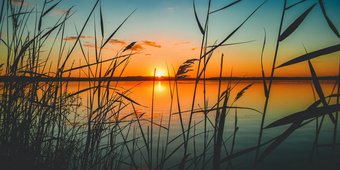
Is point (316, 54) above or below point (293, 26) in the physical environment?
below

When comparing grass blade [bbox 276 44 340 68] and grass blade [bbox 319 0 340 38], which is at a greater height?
grass blade [bbox 319 0 340 38]

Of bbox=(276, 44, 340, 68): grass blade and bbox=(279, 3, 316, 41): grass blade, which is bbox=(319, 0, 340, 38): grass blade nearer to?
bbox=(279, 3, 316, 41): grass blade

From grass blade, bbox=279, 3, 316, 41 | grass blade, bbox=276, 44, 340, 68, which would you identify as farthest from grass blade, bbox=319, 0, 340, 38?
grass blade, bbox=276, 44, 340, 68

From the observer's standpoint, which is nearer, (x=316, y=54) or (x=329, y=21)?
(x=316, y=54)

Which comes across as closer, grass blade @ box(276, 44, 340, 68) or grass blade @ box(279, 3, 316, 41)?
grass blade @ box(276, 44, 340, 68)

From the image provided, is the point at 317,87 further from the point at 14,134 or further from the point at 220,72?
the point at 14,134

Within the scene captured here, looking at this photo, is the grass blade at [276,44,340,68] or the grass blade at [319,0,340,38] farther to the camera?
the grass blade at [319,0,340,38]

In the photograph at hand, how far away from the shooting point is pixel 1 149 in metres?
2.67

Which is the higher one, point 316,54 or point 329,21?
point 329,21

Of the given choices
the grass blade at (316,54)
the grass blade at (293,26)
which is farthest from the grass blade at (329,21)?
the grass blade at (316,54)

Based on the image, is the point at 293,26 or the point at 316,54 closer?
the point at 316,54

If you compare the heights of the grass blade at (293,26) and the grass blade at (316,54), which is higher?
the grass blade at (293,26)

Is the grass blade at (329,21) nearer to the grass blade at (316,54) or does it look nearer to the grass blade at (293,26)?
the grass blade at (293,26)

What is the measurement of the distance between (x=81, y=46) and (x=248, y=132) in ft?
37.0
